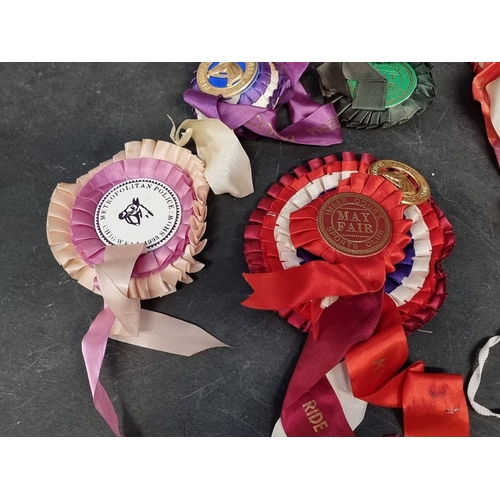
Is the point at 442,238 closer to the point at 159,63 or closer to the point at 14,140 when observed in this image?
the point at 159,63

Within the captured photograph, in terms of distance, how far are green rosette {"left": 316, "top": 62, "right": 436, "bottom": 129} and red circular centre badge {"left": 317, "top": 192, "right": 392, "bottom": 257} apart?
227 mm

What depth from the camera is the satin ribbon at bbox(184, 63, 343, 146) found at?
3.43 ft

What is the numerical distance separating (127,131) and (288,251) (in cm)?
47

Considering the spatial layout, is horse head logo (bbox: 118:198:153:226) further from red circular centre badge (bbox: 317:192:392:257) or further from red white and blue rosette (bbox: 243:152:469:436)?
red circular centre badge (bbox: 317:192:392:257)

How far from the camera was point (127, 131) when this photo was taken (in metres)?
1.13

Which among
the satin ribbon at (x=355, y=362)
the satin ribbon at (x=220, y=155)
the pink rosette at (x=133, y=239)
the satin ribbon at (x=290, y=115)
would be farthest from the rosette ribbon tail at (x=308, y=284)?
the satin ribbon at (x=290, y=115)

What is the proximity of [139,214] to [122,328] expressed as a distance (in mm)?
210

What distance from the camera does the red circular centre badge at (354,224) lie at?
893 millimetres

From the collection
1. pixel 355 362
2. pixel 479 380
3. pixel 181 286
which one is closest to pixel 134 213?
pixel 181 286

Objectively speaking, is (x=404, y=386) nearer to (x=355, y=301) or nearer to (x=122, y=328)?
(x=355, y=301)

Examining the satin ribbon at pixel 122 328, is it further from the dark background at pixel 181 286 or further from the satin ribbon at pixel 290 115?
the satin ribbon at pixel 290 115

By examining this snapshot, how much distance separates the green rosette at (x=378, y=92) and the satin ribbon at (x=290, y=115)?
43 millimetres

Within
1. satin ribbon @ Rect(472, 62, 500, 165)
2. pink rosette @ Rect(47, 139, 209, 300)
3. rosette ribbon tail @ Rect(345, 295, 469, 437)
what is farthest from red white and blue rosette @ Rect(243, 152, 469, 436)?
satin ribbon @ Rect(472, 62, 500, 165)

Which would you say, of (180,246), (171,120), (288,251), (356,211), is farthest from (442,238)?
(171,120)
